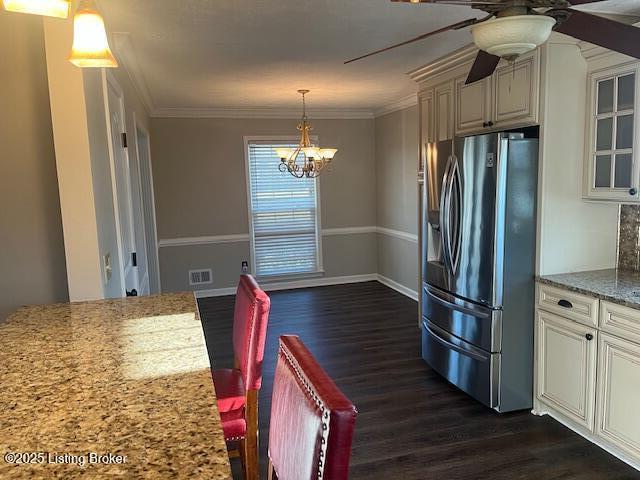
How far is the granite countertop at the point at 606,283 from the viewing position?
7.99ft

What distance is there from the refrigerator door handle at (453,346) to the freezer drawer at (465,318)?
0.12 ft

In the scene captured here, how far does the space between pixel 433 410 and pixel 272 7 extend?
2.64 metres

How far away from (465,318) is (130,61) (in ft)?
9.78

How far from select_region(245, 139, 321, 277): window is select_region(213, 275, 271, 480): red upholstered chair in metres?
4.63

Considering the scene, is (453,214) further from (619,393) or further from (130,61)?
(130,61)

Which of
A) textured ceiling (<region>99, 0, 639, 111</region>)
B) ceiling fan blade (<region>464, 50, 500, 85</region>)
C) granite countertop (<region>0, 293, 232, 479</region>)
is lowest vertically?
granite countertop (<region>0, 293, 232, 479</region>)

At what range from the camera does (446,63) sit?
12.1 ft

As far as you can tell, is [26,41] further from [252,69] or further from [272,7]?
[252,69]

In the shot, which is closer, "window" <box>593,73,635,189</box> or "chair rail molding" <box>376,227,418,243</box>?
"window" <box>593,73,635,189</box>

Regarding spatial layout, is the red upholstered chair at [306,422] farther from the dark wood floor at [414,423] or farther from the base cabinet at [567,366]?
the base cabinet at [567,366]

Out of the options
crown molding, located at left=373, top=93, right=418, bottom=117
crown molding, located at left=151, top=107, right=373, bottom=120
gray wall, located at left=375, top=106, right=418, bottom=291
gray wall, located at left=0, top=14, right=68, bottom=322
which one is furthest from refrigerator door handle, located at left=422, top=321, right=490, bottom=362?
crown molding, located at left=151, top=107, right=373, bottom=120

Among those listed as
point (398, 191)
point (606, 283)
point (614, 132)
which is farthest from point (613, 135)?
point (398, 191)

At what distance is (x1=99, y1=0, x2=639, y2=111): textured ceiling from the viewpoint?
253cm

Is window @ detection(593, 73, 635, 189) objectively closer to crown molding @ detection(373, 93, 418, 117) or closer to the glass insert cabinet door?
the glass insert cabinet door
